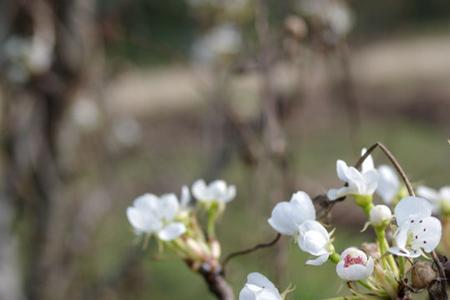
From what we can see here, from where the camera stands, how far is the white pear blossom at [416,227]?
75 cm

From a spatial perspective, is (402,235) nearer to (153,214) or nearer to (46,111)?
(153,214)

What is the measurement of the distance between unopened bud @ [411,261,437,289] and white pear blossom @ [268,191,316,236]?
0.11 metres

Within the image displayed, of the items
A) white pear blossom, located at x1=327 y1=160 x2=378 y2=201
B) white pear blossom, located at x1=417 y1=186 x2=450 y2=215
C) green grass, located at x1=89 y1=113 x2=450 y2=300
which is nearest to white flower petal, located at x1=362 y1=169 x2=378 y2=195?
white pear blossom, located at x1=327 y1=160 x2=378 y2=201

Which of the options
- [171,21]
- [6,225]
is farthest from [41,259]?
[171,21]

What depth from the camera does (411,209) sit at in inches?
29.6

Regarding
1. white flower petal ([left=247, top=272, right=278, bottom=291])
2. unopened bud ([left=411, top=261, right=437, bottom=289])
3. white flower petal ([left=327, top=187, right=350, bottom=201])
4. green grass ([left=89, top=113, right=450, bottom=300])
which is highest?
white flower petal ([left=327, top=187, right=350, bottom=201])

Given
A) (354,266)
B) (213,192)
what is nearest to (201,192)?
(213,192)

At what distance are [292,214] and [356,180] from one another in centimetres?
7

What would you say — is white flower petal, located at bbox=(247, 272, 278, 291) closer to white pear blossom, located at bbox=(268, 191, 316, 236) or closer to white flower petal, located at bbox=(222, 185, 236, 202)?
white pear blossom, located at bbox=(268, 191, 316, 236)

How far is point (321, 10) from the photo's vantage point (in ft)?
6.46

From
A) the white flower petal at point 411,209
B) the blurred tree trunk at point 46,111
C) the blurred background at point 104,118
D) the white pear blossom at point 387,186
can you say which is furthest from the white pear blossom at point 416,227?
the blurred tree trunk at point 46,111

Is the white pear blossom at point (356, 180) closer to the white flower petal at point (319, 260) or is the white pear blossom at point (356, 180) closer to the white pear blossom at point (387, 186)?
the white flower petal at point (319, 260)

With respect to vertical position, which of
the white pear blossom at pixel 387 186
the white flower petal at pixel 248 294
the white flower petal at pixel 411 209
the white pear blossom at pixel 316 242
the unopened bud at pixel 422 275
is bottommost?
the white pear blossom at pixel 387 186

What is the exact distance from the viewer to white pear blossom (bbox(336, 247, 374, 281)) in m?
0.73
